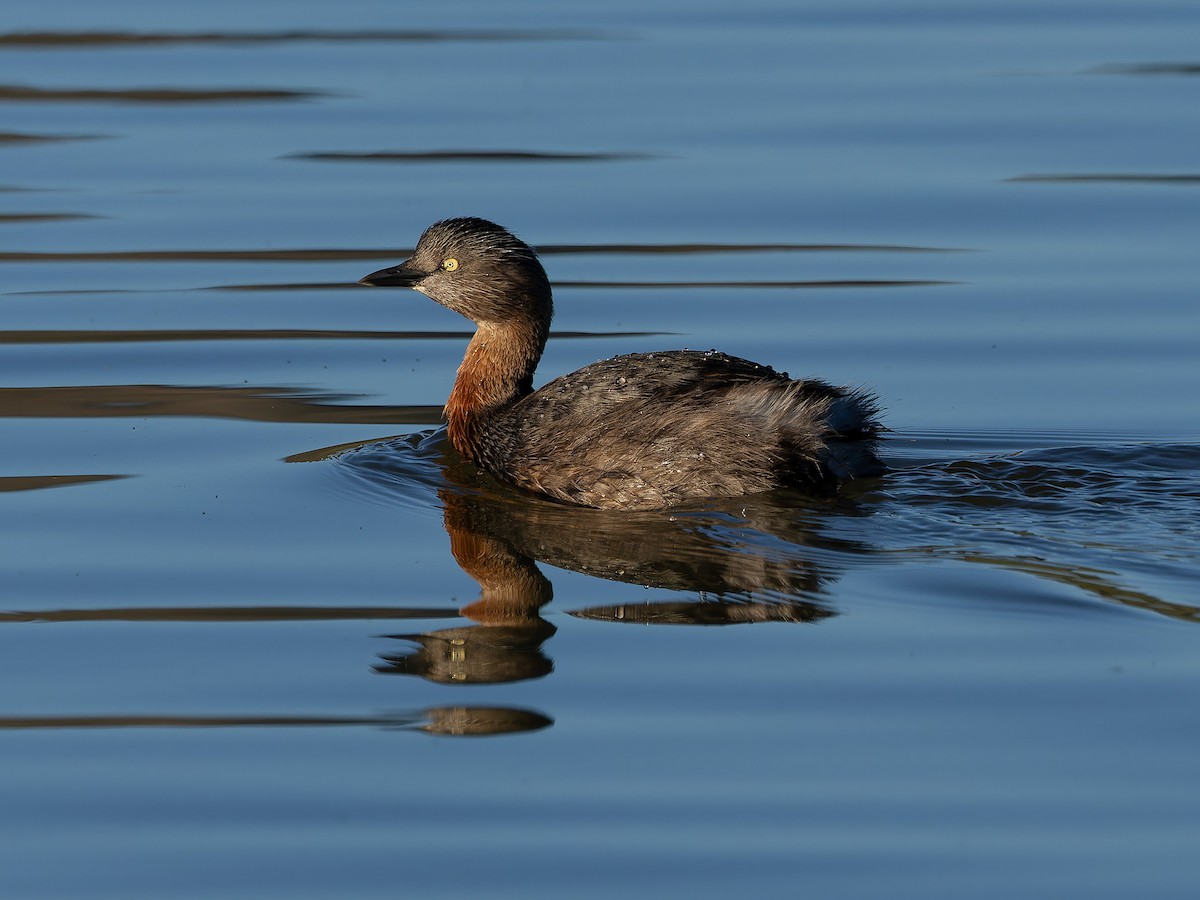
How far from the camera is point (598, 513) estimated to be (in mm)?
8406

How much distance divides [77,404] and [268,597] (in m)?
3.18

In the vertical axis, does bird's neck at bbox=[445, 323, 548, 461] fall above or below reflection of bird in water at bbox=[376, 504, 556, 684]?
above

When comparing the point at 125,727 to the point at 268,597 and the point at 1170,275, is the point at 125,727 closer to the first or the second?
the point at 268,597

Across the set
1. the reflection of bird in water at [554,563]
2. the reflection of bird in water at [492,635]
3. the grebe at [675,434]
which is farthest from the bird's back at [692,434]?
the reflection of bird in water at [492,635]

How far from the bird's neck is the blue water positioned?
1.02 feet

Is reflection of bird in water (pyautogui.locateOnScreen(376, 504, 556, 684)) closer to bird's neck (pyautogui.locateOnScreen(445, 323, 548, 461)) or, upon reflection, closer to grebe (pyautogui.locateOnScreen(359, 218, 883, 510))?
grebe (pyautogui.locateOnScreen(359, 218, 883, 510))

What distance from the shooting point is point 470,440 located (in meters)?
9.29

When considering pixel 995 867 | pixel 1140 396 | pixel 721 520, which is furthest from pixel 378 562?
pixel 1140 396

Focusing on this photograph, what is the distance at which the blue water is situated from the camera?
538cm

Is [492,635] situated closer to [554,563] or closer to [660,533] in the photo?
[554,563]

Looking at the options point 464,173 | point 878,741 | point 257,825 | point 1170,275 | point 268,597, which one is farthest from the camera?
point 464,173

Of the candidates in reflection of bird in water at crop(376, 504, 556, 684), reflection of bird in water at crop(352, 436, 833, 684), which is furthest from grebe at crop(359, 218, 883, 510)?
reflection of bird in water at crop(376, 504, 556, 684)

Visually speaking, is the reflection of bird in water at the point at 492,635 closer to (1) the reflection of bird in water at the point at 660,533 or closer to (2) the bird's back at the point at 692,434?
(1) the reflection of bird in water at the point at 660,533

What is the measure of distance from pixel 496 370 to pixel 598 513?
1444mm
